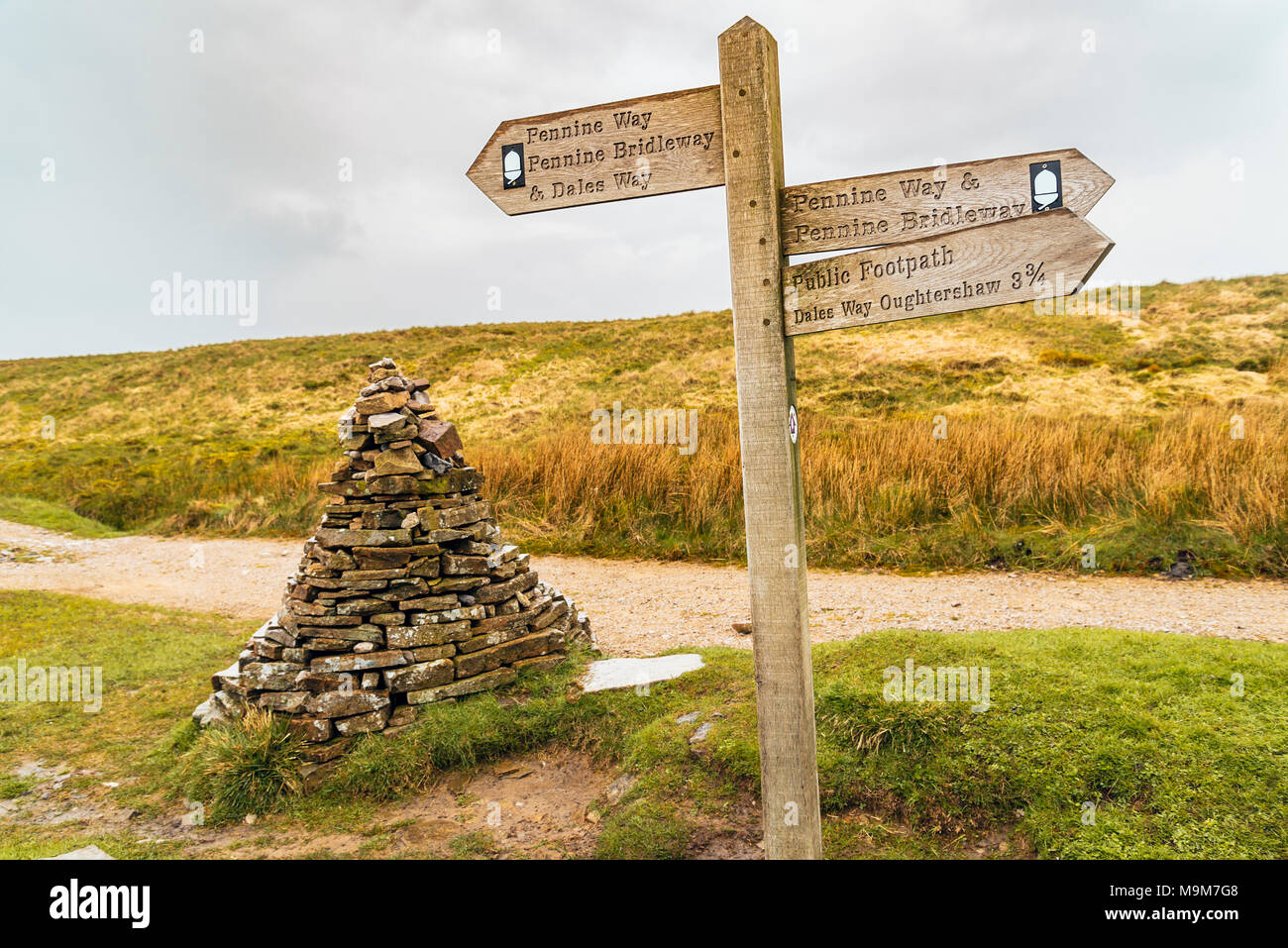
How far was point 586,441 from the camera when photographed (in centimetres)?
1338

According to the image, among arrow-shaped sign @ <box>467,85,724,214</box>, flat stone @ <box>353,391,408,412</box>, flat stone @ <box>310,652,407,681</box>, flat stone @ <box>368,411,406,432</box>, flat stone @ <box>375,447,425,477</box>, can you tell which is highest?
arrow-shaped sign @ <box>467,85,724,214</box>

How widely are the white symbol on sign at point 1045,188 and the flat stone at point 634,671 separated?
151 inches

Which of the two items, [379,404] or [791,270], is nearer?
[791,270]

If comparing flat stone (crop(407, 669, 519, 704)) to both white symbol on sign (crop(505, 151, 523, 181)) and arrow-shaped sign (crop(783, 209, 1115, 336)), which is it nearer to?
white symbol on sign (crop(505, 151, 523, 181))

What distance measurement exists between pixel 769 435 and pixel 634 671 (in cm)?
328

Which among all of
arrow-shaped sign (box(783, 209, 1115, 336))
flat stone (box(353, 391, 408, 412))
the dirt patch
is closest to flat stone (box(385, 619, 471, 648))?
flat stone (box(353, 391, 408, 412))

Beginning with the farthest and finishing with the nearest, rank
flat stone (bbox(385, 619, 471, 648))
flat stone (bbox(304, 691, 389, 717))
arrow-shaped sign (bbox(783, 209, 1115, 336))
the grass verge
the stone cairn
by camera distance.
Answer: flat stone (bbox(385, 619, 471, 648)), the stone cairn, flat stone (bbox(304, 691, 389, 717)), the grass verge, arrow-shaped sign (bbox(783, 209, 1115, 336))

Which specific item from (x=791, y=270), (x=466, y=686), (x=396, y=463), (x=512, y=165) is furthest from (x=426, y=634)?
(x=791, y=270)

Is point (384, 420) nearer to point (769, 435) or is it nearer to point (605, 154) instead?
point (605, 154)

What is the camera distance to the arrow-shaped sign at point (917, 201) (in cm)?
269

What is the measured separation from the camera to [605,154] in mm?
3045

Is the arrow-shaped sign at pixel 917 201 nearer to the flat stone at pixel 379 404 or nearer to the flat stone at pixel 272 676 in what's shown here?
the flat stone at pixel 379 404

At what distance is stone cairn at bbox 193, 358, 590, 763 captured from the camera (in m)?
5.04
